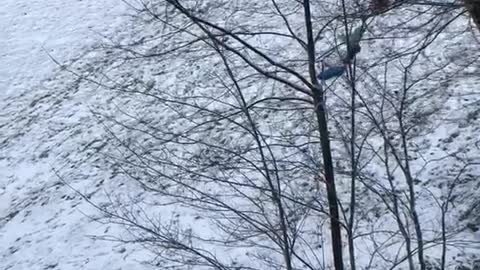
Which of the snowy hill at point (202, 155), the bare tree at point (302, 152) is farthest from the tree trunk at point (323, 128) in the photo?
the snowy hill at point (202, 155)

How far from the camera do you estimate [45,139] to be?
1026 centimetres

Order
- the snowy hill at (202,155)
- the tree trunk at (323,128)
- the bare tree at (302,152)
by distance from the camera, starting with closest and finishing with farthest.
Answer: the tree trunk at (323,128)
the bare tree at (302,152)
the snowy hill at (202,155)

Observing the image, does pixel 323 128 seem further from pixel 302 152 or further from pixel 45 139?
pixel 45 139

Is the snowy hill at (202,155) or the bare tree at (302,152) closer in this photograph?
the bare tree at (302,152)

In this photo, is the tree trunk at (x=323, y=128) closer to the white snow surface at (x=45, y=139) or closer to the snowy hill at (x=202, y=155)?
the snowy hill at (x=202, y=155)

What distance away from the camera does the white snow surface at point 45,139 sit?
779cm

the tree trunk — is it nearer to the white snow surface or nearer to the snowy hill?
the snowy hill

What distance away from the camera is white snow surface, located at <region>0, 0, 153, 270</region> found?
7789 mm

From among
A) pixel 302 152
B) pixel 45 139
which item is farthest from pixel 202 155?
pixel 45 139

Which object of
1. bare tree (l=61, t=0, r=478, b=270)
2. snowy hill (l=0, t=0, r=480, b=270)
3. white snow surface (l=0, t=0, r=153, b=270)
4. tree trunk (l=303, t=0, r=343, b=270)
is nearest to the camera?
tree trunk (l=303, t=0, r=343, b=270)

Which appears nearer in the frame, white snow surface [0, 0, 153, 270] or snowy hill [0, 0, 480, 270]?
snowy hill [0, 0, 480, 270]

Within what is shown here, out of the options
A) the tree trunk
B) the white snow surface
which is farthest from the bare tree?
the white snow surface

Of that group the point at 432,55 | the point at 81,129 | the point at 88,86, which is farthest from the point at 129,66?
the point at 432,55

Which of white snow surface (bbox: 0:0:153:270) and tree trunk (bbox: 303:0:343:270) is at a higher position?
white snow surface (bbox: 0:0:153:270)
